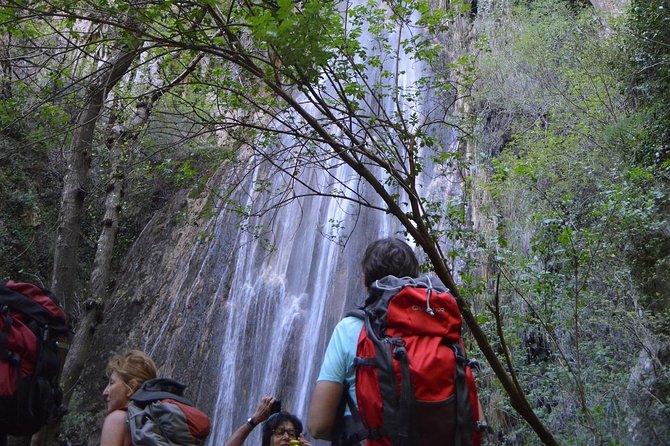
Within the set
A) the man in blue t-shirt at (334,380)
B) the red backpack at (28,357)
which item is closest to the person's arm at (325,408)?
the man in blue t-shirt at (334,380)

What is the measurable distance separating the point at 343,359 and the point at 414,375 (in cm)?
31

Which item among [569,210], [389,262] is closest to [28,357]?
[389,262]

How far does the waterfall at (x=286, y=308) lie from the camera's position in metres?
10.7

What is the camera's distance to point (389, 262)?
8.71 ft

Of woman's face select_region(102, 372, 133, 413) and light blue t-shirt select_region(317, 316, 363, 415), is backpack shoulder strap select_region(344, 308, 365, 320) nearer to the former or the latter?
light blue t-shirt select_region(317, 316, 363, 415)

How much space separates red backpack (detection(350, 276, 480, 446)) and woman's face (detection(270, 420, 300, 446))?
57.6 inches

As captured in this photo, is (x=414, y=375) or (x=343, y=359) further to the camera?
(x=343, y=359)

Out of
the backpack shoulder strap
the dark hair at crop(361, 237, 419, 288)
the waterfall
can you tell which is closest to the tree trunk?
the dark hair at crop(361, 237, 419, 288)

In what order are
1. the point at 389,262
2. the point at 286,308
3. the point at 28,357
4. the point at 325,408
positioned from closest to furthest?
the point at 325,408 → the point at 389,262 → the point at 28,357 → the point at 286,308

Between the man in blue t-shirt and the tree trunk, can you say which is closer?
the man in blue t-shirt

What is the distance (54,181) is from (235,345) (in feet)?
15.0

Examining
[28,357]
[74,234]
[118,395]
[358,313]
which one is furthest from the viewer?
[74,234]

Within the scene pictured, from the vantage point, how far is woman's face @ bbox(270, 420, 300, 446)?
3.70m

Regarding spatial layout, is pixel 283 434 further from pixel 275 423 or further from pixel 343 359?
pixel 343 359
